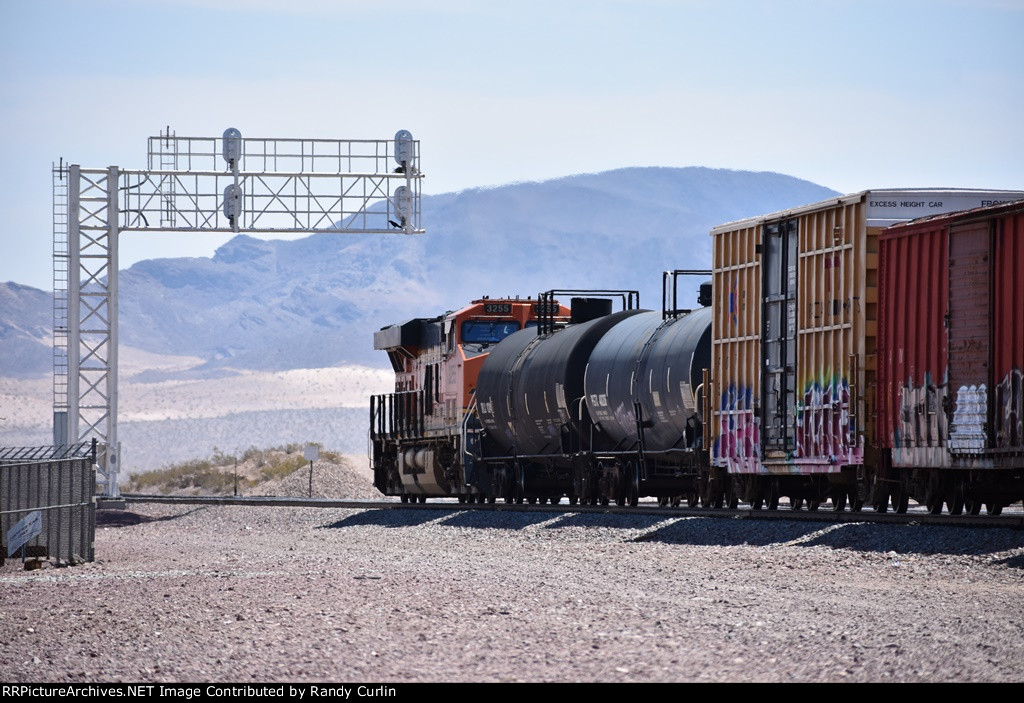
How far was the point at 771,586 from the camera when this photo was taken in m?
14.1

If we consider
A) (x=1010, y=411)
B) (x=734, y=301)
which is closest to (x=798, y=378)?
(x=734, y=301)

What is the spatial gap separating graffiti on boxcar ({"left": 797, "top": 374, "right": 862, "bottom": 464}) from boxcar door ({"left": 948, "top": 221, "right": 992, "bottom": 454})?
85.1 inches

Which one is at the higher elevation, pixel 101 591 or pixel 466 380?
pixel 466 380

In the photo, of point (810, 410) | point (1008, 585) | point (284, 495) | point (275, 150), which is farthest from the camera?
point (284, 495)

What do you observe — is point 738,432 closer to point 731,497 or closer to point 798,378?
point 798,378

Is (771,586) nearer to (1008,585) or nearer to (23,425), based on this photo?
(1008,585)

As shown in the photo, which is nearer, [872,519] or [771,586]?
[771,586]

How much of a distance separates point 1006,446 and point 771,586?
12.9ft

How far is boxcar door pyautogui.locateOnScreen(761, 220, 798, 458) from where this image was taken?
69.0 ft

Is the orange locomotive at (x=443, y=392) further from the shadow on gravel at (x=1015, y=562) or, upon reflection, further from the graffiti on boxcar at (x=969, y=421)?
the shadow on gravel at (x=1015, y=562)

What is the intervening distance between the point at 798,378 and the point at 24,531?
9964 millimetres

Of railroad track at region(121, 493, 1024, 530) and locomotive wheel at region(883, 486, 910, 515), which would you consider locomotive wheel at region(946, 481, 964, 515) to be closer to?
railroad track at region(121, 493, 1024, 530)

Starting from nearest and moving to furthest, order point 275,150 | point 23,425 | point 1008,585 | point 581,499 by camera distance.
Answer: point 1008,585, point 581,499, point 275,150, point 23,425
